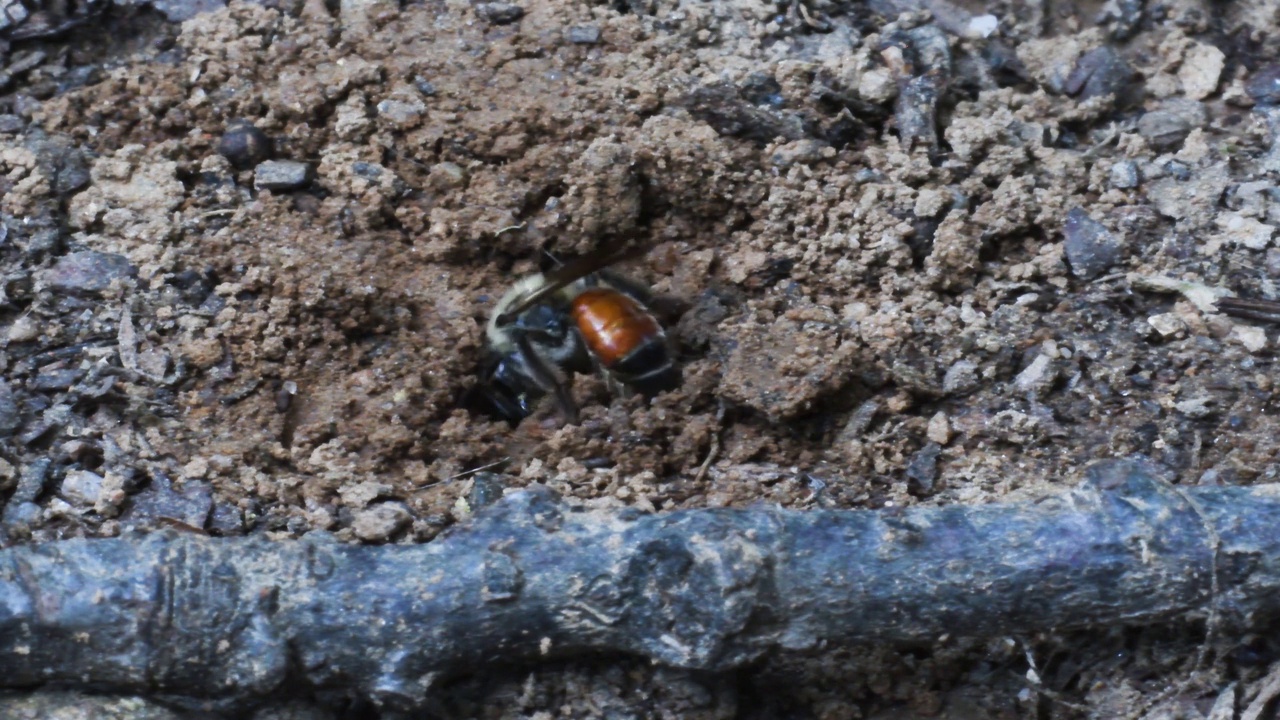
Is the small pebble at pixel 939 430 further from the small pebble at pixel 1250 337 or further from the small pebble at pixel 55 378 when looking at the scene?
the small pebble at pixel 55 378

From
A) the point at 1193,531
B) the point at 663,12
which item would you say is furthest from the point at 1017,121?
the point at 1193,531

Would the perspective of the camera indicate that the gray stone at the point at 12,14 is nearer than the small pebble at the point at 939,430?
No

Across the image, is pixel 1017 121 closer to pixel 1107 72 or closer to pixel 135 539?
pixel 1107 72

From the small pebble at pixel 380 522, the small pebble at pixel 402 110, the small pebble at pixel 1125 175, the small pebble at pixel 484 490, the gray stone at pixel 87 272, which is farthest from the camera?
the small pebble at pixel 402 110

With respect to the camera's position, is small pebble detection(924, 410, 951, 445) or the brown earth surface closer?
the brown earth surface

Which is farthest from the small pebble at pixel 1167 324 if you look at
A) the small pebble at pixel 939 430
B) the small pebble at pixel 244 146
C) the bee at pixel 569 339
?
the small pebble at pixel 244 146

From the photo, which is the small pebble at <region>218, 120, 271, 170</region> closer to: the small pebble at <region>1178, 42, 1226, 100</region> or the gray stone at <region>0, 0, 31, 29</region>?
the gray stone at <region>0, 0, 31, 29</region>

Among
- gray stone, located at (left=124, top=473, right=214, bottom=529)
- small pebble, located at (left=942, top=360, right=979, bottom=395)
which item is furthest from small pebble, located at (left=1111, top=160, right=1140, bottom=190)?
gray stone, located at (left=124, top=473, right=214, bottom=529)

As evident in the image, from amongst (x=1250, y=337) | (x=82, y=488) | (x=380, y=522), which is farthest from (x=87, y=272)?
(x=1250, y=337)
